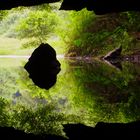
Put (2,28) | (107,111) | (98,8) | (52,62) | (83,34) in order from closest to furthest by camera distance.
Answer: (107,111), (98,8), (52,62), (83,34), (2,28)

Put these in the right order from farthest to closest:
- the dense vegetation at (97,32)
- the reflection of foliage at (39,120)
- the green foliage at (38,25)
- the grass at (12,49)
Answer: the grass at (12,49) → the green foliage at (38,25) → the dense vegetation at (97,32) → the reflection of foliage at (39,120)

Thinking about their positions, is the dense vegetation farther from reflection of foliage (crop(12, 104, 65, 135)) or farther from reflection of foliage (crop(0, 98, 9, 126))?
reflection of foliage (crop(12, 104, 65, 135))

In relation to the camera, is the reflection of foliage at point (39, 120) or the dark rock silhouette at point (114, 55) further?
the dark rock silhouette at point (114, 55)

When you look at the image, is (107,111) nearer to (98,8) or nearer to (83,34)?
(98,8)

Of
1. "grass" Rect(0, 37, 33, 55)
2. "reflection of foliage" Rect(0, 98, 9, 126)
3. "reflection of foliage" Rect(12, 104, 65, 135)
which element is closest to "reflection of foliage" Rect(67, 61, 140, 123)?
"reflection of foliage" Rect(12, 104, 65, 135)

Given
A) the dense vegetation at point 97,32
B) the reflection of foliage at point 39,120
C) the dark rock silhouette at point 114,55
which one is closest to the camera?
the reflection of foliage at point 39,120

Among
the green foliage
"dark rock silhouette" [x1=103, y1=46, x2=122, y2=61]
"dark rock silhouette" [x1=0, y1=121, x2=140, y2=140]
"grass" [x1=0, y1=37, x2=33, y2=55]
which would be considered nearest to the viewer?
"dark rock silhouette" [x1=0, y1=121, x2=140, y2=140]

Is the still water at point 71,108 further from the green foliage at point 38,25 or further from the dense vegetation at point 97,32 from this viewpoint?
the green foliage at point 38,25

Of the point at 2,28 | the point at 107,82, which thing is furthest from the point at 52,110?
the point at 2,28

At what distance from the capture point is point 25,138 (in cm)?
567

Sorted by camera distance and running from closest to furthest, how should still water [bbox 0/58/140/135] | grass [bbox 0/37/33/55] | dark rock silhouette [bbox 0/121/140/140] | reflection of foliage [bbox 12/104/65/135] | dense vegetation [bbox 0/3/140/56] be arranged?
dark rock silhouette [bbox 0/121/140/140] → reflection of foliage [bbox 12/104/65/135] → still water [bbox 0/58/140/135] → dense vegetation [bbox 0/3/140/56] → grass [bbox 0/37/33/55]

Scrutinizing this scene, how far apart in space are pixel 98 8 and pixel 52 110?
3.52 metres

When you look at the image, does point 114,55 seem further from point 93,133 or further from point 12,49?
point 12,49

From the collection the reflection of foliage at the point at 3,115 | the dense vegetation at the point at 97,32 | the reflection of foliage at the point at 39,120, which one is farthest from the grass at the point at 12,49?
the reflection of foliage at the point at 39,120
